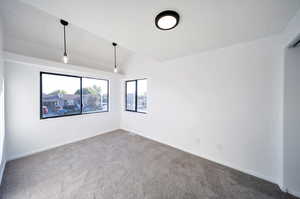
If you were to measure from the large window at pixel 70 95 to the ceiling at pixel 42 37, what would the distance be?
0.58 metres

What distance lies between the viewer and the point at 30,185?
1.71 m

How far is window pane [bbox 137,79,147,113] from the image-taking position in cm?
395

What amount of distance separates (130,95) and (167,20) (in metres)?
3.29

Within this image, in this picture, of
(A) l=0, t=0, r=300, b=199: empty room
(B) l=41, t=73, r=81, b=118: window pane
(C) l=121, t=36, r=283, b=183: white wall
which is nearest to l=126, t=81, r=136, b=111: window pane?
(A) l=0, t=0, r=300, b=199: empty room

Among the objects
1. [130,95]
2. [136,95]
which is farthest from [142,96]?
[130,95]

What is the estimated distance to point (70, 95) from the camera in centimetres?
339

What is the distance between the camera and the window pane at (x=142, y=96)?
Answer: 3.95 meters

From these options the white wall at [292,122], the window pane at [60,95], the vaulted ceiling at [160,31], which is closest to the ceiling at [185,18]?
the vaulted ceiling at [160,31]

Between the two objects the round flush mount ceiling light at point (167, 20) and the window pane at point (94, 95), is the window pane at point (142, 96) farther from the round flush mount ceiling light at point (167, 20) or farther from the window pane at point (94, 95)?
the round flush mount ceiling light at point (167, 20)

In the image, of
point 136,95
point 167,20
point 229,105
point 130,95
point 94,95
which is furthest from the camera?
point 130,95

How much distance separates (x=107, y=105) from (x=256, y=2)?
4.64 m

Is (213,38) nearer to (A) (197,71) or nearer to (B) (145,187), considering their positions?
(A) (197,71)

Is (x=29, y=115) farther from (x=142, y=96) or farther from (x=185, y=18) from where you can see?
(x=185, y=18)

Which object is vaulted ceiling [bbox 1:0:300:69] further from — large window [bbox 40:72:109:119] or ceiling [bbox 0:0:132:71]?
large window [bbox 40:72:109:119]
